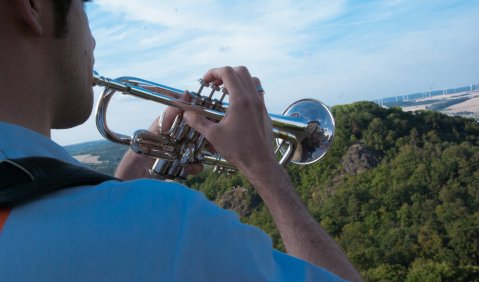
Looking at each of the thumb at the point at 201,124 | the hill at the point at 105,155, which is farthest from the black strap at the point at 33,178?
the hill at the point at 105,155

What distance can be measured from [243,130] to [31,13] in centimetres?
89

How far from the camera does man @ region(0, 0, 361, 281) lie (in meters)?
0.98

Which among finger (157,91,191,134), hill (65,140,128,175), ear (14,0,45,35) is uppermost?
ear (14,0,45,35)

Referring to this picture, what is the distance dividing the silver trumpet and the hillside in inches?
306

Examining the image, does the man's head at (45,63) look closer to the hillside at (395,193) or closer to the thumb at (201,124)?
the thumb at (201,124)

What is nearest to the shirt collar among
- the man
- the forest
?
the man

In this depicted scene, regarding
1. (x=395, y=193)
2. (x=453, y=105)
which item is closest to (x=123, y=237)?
(x=395, y=193)

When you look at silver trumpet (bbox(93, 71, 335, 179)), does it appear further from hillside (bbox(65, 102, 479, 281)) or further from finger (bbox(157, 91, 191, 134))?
hillside (bbox(65, 102, 479, 281))

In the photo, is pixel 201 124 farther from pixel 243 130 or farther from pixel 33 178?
pixel 33 178

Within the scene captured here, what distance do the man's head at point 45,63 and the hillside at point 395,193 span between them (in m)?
10.1

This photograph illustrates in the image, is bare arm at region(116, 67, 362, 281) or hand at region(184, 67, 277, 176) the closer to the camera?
bare arm at region(116, 67, 362, 281)

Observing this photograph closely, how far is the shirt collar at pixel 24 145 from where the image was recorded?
3.45 ft

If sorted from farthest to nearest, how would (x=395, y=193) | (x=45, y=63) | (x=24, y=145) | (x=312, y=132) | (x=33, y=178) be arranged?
(x=395, y=193), (x=312, y=132), (x=45, y=63), (x=24, y=145), (x=33, y=178)

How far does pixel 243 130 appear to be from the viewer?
75.7 inches
